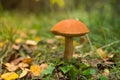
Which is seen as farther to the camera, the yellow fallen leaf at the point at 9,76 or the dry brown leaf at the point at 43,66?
the dry brown leaf at the point at 43,66

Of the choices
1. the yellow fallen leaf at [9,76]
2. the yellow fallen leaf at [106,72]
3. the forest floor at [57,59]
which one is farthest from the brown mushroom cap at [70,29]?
the yellow fallen leaf at [9,76]

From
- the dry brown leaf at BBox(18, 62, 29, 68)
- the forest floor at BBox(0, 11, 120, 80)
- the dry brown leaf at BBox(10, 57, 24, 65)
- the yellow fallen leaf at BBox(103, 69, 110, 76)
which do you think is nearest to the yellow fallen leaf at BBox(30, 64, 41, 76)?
the forest floor at BBox(0, 11, 120, 80)

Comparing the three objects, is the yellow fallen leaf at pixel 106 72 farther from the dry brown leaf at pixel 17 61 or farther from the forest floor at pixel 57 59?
the dry brown leaf at pixel 17 61

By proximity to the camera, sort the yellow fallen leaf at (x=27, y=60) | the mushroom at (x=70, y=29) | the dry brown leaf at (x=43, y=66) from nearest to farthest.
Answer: the mushroom at (x=70, y=29), the dry brown leaf at (x=43, y=66), the yellow fallen leaf at (x=27, y=60)

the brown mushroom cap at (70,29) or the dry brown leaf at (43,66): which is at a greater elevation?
the brown mushroom cap at (70,29)

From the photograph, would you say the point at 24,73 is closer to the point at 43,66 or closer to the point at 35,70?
the point at 35,70

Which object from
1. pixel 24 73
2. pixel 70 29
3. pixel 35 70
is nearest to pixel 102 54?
pixel 70 29

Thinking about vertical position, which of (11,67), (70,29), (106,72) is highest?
(70,29)

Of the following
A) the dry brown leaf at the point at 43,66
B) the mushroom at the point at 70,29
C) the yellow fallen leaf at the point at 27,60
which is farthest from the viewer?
the yellow fallen leaf at the point at 27,60

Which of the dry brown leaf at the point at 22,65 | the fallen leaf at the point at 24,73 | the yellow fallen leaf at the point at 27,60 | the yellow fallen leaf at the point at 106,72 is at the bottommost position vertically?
the yellow fallen leaf at the point at 106,72

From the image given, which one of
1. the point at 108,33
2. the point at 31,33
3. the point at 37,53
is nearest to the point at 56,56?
the point at 37,53

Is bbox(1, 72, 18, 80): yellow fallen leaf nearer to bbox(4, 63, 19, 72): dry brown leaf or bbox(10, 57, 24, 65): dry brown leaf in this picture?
bbox(4, 63, 19, 72): dry brown leaf
